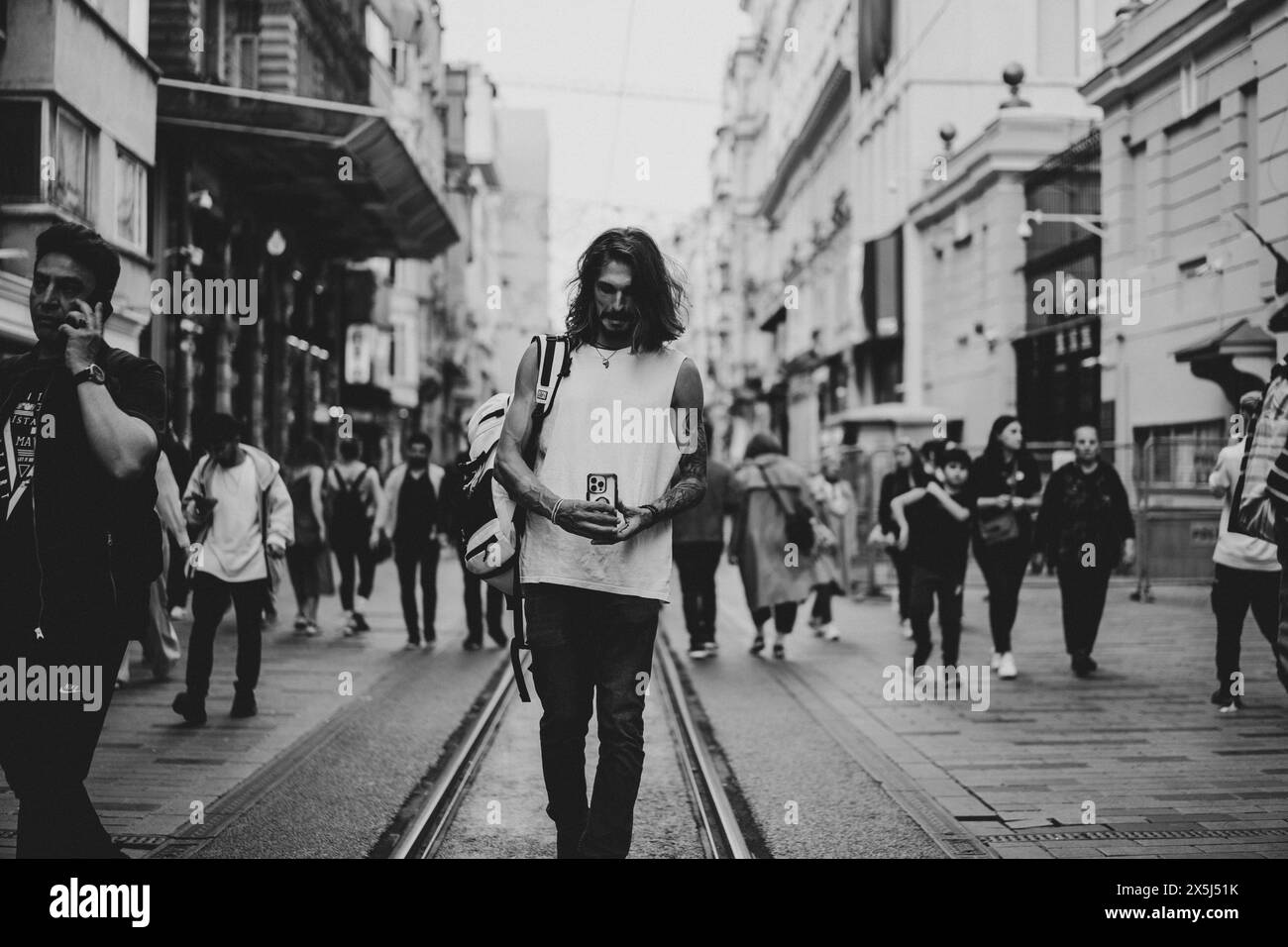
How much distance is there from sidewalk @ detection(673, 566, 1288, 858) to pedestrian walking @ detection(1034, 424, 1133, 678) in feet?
1.31

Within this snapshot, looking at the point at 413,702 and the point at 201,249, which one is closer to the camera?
the point at 413,702

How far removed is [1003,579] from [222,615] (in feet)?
16.9

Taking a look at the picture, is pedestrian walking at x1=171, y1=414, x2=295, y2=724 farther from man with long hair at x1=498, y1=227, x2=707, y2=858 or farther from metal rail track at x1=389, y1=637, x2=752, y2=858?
man with long hair at x1=498, y1=227, x2=707, y2=858

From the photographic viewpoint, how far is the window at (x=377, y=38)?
32.2 metres

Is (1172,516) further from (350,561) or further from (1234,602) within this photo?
(350,561)

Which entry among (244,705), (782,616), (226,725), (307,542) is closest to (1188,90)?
(782,616)

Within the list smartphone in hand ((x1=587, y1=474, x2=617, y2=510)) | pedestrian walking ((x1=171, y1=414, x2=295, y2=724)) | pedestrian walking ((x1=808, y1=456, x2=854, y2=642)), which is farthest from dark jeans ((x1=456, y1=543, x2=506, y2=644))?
smartphone in hand ((x1=587, y1=474, x2=617, y2=510))

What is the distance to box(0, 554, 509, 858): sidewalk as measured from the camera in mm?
5703

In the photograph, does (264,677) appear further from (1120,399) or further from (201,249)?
(1120,399)

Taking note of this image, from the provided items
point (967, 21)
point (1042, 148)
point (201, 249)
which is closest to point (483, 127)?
point (967, 21)

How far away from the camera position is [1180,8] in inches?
746

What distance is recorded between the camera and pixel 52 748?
357 centimetres

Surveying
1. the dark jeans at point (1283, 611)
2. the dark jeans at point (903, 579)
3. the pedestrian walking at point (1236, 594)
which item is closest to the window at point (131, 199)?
the dark jeans at point (903, 579)

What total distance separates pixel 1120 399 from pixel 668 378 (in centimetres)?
1834
